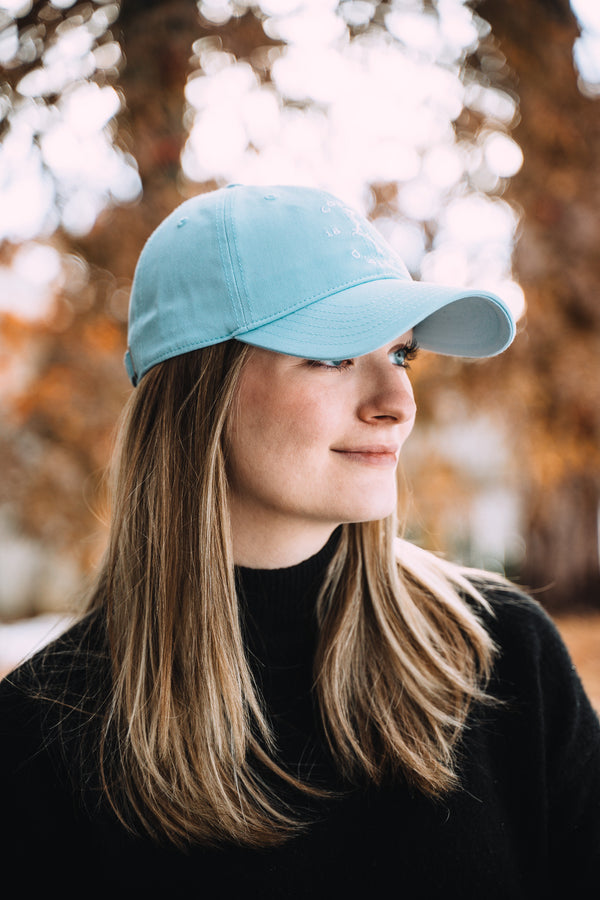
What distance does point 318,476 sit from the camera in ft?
4.20

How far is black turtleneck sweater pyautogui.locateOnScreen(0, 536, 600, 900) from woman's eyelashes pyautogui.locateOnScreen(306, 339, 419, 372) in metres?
0.43

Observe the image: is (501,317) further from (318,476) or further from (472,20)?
(472,20)

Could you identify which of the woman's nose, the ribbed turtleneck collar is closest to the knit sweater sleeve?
the ribbed turtleneck collar

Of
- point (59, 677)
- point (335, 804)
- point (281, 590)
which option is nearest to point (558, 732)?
point (335, 804)

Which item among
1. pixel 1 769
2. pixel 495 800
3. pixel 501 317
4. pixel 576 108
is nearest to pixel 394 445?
pixel 501 317

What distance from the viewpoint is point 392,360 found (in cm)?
141

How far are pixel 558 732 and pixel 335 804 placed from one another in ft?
1.57

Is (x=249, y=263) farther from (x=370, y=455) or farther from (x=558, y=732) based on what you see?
(x=558, y=732)

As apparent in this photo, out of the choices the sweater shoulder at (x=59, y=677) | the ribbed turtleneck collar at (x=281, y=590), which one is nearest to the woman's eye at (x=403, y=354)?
the ribbed turtleneck collar at (x=281, y=590)

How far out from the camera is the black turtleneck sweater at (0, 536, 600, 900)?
1.22m

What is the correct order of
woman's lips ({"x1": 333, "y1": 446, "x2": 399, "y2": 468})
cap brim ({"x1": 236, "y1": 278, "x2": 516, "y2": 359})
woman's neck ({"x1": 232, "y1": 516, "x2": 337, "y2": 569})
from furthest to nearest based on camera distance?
woman's neck ({"x1": 232, "y1": 516, "x2": 337, "y2": 569}), woman's lips ({"x1": 333, "y1": 446, "x2": 399, "y2": 468}), cap brim ({"x1": 236, "y1": 278, "x2": 516, "y2": 359})

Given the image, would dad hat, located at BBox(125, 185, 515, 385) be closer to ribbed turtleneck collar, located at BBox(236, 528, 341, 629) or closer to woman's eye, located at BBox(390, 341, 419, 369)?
woman's eye, located at BBox(390, 341, 419, 369)

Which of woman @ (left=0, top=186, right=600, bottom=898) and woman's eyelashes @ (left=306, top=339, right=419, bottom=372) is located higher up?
woman's eyelashes @ (left=306, top=339, right=419, bottom=372)

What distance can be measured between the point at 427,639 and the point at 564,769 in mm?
352
